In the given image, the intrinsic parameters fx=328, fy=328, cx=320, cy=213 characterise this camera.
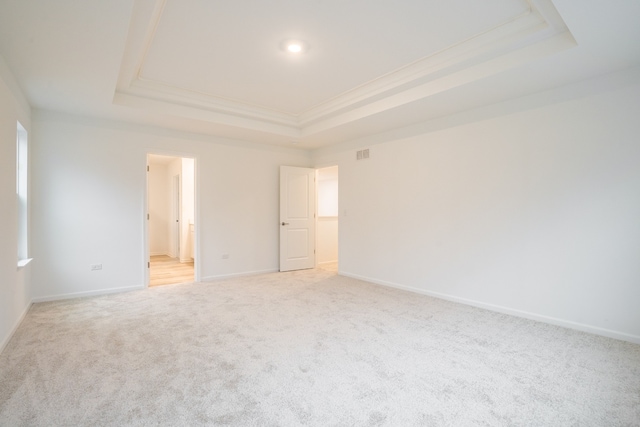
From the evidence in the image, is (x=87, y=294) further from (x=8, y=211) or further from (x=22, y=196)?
(x=8, y=211)

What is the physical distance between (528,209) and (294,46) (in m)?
3.00

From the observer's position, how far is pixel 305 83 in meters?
3.93

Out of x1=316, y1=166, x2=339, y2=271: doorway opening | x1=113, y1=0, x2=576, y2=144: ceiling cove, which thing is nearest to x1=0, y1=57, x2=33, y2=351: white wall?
x1=113, y1=0, x2=576, y2=144: ceiling cove

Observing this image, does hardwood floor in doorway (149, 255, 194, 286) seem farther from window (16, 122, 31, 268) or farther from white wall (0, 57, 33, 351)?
white wall (0, 57, 33, 351)

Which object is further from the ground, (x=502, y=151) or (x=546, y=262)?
(x=502, y=151)

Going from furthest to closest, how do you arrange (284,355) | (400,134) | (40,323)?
(400,134) → (40,323) → (284,355)

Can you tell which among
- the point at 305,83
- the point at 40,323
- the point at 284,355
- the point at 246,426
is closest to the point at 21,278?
the point at 40,323

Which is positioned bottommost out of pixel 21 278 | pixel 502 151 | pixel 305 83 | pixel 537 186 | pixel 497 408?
pixel 497 408

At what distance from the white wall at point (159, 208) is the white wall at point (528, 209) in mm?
6296

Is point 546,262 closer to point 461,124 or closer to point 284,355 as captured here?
point 461,124

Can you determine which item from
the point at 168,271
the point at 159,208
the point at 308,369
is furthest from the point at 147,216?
the point at 159,208

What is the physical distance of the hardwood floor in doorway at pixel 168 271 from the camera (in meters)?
5.55

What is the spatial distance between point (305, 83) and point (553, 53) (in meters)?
2.45

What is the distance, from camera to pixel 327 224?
7.63 metres
